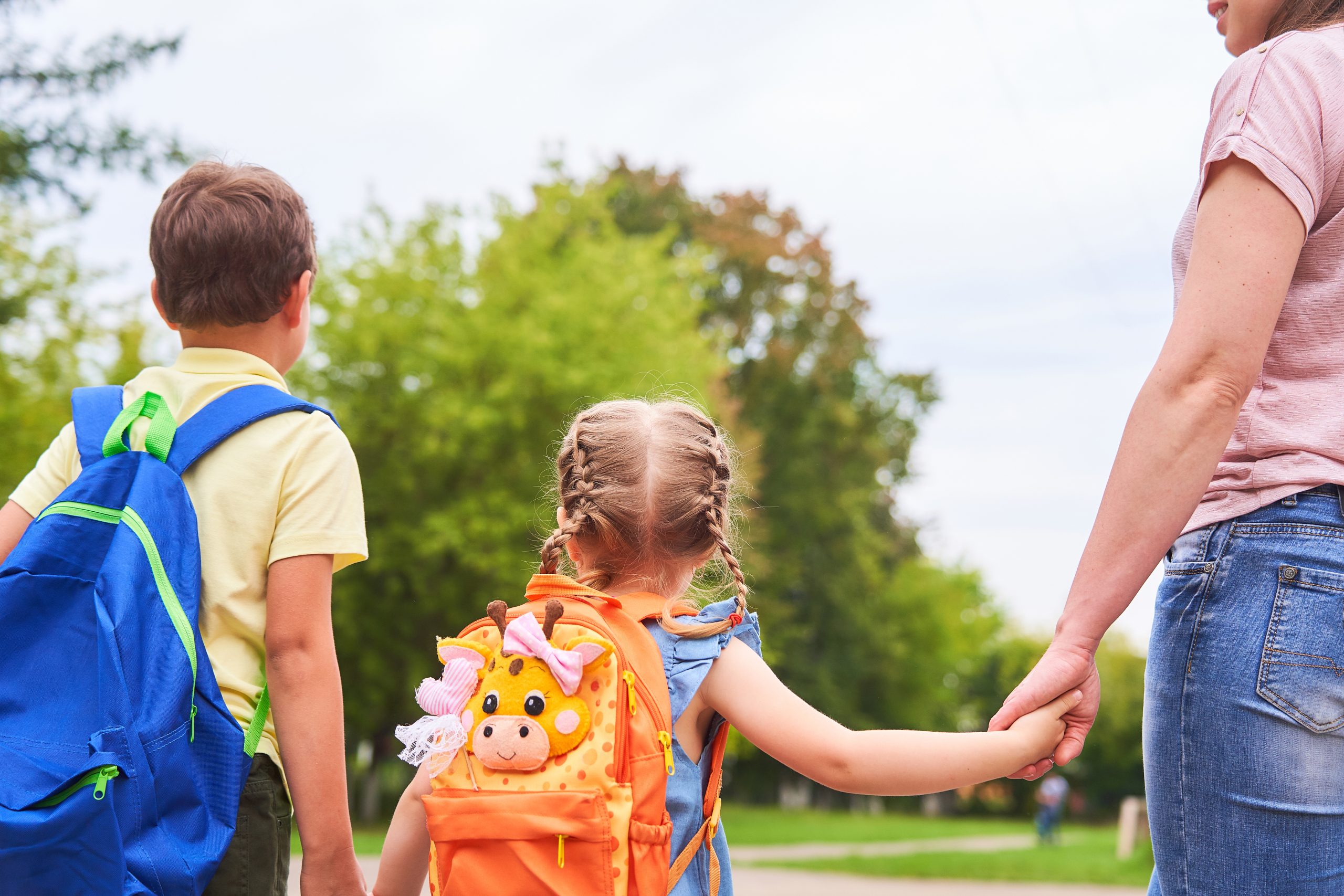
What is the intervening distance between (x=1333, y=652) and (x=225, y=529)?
5.86ft

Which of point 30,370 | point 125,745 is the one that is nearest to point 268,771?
point 125,745

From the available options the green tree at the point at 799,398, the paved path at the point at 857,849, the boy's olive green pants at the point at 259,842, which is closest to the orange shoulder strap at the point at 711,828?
the boy's olive green pants at the point at 259,842

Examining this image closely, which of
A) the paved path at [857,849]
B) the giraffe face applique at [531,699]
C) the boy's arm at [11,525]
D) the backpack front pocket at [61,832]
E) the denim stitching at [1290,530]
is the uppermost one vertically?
the denim stitching at [1290,530]

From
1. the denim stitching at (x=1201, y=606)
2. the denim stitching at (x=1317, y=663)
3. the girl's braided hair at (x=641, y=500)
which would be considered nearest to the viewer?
the denim stitching at (x=1317, y=663)

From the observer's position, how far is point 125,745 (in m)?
1.95

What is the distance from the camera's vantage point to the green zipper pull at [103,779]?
1.90m

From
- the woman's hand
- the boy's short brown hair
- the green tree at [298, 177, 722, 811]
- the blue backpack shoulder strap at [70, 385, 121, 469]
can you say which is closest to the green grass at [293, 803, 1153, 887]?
the green tree at [298, 177, 722, 811]

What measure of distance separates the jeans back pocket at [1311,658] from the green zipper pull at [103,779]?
1723 millimetres

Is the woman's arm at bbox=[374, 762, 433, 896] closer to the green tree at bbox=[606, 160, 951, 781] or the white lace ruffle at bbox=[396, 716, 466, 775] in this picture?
the white lace ruffle at bbox=[396, 716, 466, 775]

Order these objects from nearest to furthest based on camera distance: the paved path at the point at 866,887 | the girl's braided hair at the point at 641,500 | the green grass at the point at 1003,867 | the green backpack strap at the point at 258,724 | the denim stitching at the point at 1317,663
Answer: the denim stitching at the point at 1317,663 < the green backpack strap at the point at 258,724 < the girl's braided hair at the point at 641,500 < the paved path at the point at 866,887 < the green grass at the point at 1003,867

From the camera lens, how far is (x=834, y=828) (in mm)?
26609

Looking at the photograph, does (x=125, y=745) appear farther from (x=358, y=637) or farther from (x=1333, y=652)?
(x=358, y=637)

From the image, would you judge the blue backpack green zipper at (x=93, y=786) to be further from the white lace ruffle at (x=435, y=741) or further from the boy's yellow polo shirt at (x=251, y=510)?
the white lace ruffle at (x=435, y=741)

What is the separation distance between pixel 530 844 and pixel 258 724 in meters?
0.55
